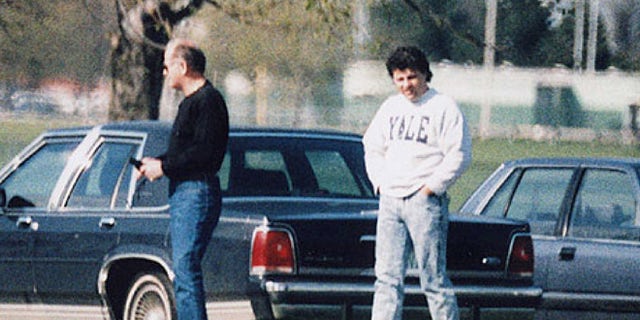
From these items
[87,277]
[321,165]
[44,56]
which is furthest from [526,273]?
[44,56]

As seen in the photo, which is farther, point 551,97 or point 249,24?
point 551,97

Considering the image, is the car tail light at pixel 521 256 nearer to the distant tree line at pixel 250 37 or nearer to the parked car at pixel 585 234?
the parked car at pixel 585 234

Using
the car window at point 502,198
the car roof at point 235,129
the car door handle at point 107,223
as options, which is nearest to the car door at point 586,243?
the car window at point 502,198

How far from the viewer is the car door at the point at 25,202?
1115 centimetres

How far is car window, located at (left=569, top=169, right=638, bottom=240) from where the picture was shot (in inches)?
457

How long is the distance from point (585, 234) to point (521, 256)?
5.13ft

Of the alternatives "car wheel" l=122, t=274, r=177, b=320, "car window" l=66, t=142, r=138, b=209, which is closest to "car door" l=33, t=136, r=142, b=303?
"car window" l=66, t=142, r=138, b=209

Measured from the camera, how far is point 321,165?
37.1 feet

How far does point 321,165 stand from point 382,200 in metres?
1.48

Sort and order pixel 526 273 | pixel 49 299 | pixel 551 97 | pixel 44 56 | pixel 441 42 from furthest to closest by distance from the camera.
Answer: pixel 551 97 < pixel 441 42 < pixel 44 56 < pixel 49 299 < pixel 526 273

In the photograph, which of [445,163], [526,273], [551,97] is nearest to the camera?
[445,163]

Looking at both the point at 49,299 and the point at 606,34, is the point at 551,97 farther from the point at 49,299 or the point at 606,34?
the point at 49,299

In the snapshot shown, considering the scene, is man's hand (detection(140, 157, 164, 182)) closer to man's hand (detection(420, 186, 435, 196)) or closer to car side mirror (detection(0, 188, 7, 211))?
man's hand (detection(420, 186, 435, 196))

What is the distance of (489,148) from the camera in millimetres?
59531
